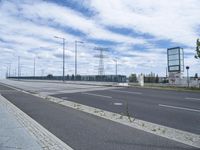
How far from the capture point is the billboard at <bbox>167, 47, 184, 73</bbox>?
35281 mm

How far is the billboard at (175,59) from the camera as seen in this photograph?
35.3m

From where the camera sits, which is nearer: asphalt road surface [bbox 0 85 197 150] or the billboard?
asphalt road surface [bbox 0 85 197 150]

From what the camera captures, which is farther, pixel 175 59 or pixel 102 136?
pixel 175 59

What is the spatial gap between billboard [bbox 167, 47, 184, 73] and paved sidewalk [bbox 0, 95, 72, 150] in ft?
97.8

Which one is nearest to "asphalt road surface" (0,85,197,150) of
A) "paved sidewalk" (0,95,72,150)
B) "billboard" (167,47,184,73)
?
"paved sidewalk" (0,95,72,150)

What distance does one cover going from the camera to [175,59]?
36.0 meters

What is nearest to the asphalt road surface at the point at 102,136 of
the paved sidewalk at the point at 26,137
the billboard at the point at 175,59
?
the paved sidewalk at the point at 26,137

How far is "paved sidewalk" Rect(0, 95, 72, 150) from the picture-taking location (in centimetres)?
595

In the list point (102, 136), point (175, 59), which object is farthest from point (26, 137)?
point (175, 59)

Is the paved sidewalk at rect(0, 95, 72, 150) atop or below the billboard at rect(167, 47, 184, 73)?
below

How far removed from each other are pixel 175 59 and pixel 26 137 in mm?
32251

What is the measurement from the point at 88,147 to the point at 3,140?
7.60ft

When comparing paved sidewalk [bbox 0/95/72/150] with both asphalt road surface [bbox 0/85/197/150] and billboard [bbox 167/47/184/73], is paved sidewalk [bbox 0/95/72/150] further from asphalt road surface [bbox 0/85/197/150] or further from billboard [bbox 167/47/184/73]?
billboard [bbox 167/47/184/73]

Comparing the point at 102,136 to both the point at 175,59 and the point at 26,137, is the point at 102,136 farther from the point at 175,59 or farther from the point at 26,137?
the point at 175,59
